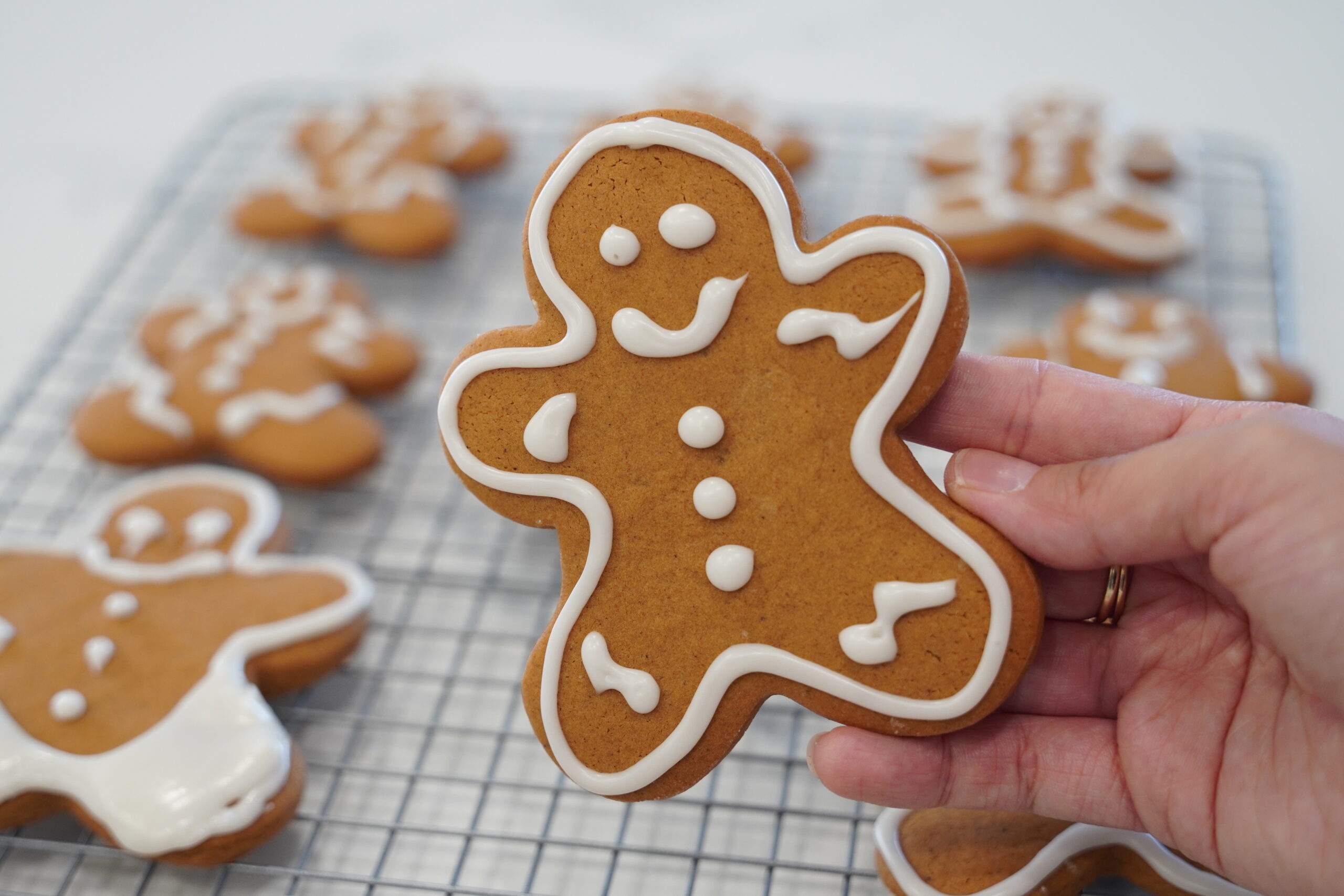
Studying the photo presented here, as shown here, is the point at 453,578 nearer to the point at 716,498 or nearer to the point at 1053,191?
the point at 716,498

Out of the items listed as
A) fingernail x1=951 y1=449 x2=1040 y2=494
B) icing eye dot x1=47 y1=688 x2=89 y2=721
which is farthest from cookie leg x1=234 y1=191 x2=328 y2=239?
fingernail x1=951 y1=449 x2=1040 y2=494

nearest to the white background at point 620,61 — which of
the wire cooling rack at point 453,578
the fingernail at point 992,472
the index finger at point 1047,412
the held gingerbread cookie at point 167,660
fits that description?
the wire cooling rack at point 453,578

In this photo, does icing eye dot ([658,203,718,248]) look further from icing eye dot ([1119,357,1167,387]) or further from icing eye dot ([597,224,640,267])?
icing eye dot ([1119,357,1167,387])

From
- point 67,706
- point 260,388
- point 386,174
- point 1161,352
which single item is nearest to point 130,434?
point 260,388

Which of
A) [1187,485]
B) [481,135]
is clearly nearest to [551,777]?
[1187,485]

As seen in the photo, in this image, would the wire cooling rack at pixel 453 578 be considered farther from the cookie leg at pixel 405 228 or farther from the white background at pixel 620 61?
the white background at pixel 620 61

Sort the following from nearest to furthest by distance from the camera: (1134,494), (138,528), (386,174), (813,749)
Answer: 1. (1134,494)
2. (813,749)
3. (138,528)
4. (386,174)
